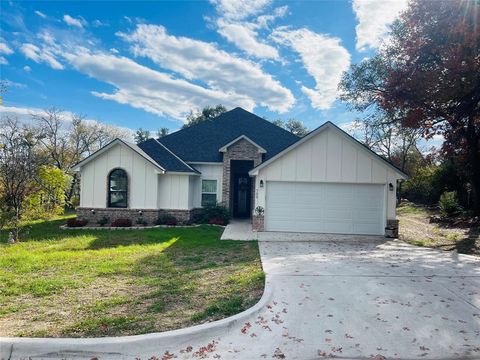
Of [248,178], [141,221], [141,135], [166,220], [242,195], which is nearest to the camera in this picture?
[141,221]

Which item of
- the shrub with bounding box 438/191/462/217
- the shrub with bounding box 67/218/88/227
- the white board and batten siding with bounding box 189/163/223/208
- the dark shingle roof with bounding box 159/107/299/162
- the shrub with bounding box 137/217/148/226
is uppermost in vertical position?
the dark shingle roof with bounding box 159/107/299/162

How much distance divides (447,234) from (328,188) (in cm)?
632

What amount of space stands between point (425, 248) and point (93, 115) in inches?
1311

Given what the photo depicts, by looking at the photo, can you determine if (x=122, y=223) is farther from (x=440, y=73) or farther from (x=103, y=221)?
(x=440, y=73)

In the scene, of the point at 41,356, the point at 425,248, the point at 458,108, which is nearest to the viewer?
the point at 41,356

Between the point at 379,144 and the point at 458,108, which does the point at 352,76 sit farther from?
the point at 379,144

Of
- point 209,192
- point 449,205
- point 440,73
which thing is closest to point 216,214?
point 209,192

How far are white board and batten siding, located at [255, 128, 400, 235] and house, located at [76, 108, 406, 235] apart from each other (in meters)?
0.04

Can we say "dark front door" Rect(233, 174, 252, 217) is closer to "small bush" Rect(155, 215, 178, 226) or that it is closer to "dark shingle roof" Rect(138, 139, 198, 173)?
"dark shingle roof" Rect(138, 139, 198, 173)

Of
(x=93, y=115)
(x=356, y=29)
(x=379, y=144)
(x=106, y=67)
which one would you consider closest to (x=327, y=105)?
(x=356, y=29)

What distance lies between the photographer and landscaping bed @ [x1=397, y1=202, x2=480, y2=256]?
1119 cm

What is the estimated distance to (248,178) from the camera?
1897cm

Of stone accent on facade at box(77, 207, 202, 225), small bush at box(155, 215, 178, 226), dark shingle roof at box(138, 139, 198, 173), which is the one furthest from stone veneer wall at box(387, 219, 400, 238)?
stone accent on facade at box(77, 207, 202, 225)

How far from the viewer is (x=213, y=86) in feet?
85.2
